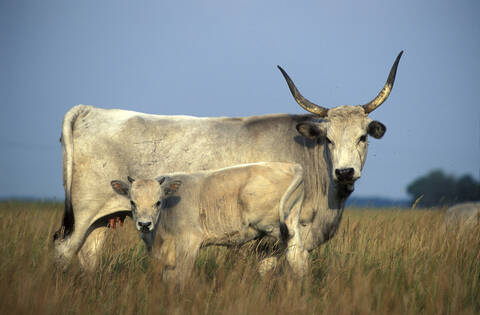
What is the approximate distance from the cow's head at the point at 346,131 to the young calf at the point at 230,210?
56 centimetres

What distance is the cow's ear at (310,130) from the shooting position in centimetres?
678

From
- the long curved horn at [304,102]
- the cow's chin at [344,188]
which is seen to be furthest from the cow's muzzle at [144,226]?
the long curved horn at [304,102]

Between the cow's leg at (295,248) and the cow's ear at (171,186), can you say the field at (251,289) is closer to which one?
the cow's leg at (295,248)

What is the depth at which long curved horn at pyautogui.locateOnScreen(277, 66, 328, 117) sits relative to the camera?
7172 millimetres

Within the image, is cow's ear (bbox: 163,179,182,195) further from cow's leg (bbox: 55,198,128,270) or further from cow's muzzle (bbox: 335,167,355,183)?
cow's muzzle (bbox: 335,167,355,183)

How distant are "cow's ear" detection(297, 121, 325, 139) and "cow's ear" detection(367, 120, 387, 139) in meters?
0.61

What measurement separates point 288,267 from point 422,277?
4.97 ft

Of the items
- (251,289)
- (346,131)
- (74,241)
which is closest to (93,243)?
(74,241)

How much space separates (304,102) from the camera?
24.0 feet

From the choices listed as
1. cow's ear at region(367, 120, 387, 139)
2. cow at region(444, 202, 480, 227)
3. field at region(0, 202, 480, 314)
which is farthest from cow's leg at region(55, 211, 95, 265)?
cow at region(444, 202, 480, 227)

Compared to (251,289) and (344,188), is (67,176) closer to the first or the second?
(251,289)

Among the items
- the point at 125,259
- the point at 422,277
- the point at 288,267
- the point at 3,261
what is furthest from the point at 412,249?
the point at 3,261

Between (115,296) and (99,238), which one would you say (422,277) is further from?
(99,238)

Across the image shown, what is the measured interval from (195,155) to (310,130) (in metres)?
1.58
